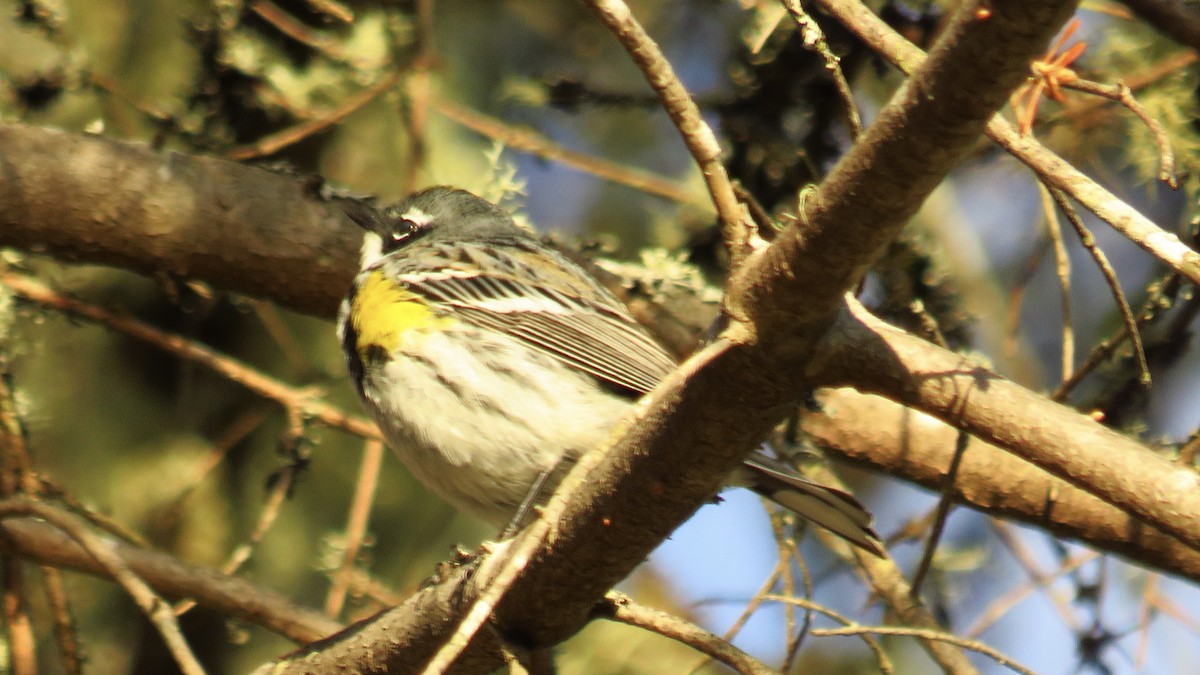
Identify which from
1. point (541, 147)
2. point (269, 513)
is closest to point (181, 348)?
point (269, 513)

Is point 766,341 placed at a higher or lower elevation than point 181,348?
higher

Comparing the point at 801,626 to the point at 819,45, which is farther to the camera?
the point at 801,626

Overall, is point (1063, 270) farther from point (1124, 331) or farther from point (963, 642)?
point (963, 642)

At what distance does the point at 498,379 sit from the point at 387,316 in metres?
0.41

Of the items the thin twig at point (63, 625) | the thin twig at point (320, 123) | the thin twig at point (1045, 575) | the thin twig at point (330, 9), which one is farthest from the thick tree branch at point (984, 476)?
the thin twig at point (63, 625)

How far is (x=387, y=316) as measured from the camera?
3.94 m

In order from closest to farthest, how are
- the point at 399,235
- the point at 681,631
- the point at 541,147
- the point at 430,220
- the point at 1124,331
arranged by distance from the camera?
the point at 681,631
the point at 1124,331
the point at 399,235
the point at 430,220
the point at 541,147

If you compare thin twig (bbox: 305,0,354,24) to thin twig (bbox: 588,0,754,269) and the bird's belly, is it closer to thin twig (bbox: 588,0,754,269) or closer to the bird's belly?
the bird's belly

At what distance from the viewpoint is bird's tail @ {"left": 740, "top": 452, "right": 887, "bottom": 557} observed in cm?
370

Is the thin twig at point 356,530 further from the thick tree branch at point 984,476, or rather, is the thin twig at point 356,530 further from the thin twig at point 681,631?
the thin twig at point 681,631

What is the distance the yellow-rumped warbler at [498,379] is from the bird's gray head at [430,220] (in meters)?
0.33

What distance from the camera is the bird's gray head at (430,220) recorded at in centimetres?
464

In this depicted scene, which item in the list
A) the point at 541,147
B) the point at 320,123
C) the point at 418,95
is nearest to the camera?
the point at 320,123

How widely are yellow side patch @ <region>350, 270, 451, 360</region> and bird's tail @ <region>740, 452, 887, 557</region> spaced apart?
107cm
